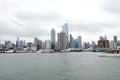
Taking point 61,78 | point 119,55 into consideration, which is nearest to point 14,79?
point 61,78

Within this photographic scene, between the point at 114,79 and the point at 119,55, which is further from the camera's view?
the point at 119,55

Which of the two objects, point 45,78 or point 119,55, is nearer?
point 45,78

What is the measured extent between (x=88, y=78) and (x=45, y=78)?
10190mm

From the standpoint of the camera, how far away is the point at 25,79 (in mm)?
47969

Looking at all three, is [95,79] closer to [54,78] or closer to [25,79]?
[54,78]

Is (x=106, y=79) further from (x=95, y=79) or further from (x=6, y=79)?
(x=6, y=79)

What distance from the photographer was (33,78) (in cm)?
4972

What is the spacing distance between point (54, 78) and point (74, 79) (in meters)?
4.80

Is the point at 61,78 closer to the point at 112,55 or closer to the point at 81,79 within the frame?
the point at 81,79

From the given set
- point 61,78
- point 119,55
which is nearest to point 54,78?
point 61,78

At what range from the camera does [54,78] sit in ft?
162

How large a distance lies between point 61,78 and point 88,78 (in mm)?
6395

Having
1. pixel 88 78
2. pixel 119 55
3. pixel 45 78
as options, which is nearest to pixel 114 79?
pixel 88 78

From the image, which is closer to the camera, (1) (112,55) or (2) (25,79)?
(2) (25,79)
